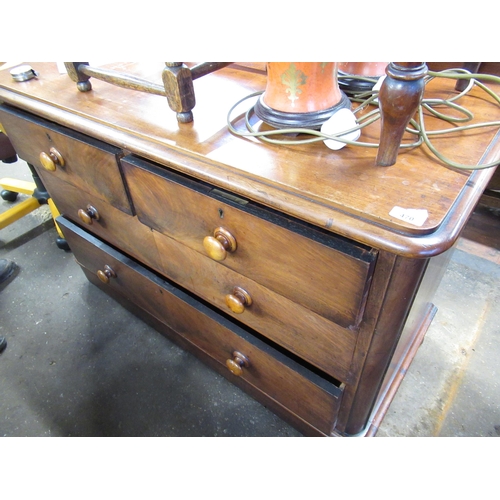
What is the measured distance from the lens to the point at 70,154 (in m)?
0.79

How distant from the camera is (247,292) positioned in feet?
2.20

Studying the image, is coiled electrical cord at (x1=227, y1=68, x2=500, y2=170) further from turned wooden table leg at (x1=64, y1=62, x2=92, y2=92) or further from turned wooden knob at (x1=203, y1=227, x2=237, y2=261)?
turned wooden table leg at (x1=64, y1=62, x2=92, y2=92)

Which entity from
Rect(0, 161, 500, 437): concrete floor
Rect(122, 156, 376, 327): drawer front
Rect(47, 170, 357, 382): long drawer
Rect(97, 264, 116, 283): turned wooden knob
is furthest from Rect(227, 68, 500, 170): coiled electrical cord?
Rect(0, 161, 500, 437): concrete floor

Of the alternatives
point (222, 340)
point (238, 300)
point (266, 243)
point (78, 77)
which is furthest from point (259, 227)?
point (78, 77)

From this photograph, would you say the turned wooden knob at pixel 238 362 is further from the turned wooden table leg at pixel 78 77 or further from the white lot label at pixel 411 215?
the turned wooden table leg at pixel 78 77

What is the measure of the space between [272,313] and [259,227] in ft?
0.64

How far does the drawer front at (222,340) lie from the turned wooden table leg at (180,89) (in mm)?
421

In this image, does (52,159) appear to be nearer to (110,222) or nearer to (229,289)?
(110,222)

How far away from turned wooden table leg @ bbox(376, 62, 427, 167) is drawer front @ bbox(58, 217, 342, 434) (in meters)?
0.47

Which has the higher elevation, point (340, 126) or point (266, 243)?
point (340, 126)

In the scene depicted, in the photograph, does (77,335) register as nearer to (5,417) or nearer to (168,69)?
(5,417)

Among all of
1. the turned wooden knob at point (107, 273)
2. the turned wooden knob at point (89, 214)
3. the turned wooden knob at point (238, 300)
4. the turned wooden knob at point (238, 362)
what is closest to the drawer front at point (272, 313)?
the turned wooden knob at point (238, 300)

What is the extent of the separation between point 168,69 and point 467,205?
47 cm
